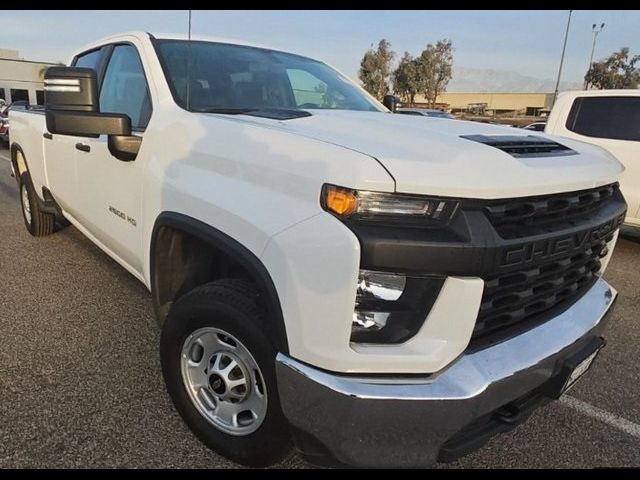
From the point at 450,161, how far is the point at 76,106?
1.80m

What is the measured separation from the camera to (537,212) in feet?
6.15

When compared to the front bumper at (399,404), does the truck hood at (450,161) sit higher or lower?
higher

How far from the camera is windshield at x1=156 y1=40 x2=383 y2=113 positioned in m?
2.87

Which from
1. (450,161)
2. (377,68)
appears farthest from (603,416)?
(377,68)

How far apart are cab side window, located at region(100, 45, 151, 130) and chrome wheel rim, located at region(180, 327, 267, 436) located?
4.29ft

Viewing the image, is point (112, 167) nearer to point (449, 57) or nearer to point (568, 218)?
point (568, 218)

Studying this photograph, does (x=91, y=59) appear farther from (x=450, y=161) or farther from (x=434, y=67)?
(x=434, y=67)

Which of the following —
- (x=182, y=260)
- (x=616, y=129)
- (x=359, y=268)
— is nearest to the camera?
(x=359, y=268)

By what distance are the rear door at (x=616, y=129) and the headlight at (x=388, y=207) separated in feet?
17.1

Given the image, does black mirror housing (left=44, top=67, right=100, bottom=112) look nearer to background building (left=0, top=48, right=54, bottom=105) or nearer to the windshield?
the windshield

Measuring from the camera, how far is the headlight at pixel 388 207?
1.68 m

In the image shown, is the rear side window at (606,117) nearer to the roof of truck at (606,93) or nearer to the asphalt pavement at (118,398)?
the roof of truck at (606,93)

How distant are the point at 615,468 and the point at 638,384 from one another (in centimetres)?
94

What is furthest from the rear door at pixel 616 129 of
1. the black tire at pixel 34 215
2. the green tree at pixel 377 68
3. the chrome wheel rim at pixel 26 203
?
the green tree at pixel 377 68
